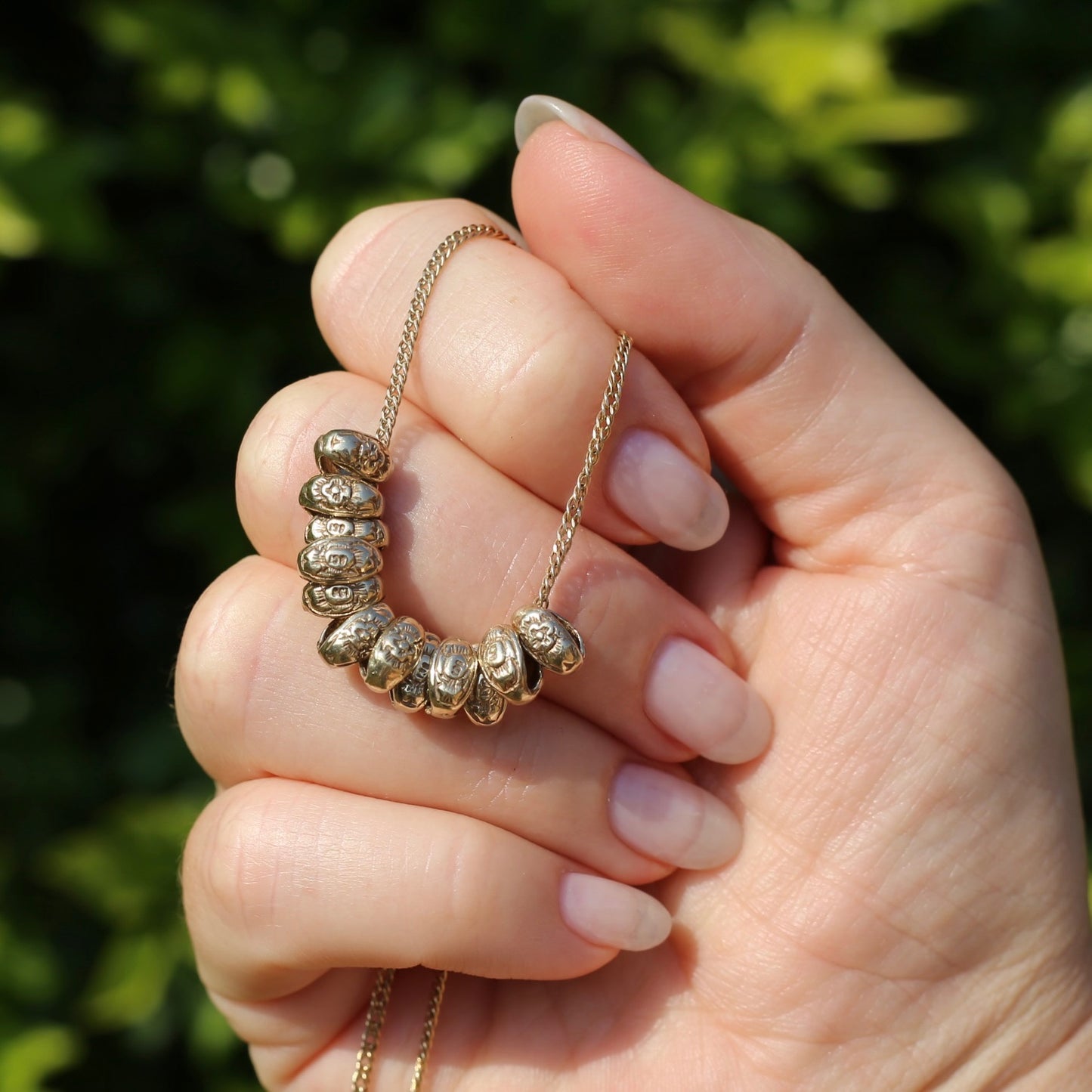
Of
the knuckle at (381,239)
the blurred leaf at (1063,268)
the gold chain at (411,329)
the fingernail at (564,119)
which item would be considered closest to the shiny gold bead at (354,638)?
the gold chain at (411,329)

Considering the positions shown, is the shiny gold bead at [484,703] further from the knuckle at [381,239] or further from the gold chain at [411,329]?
the knuckle at [381,239]

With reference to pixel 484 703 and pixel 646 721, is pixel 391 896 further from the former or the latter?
pixel 646 721

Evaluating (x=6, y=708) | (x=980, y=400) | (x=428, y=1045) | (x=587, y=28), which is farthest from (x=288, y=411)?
(x=980, y=400)

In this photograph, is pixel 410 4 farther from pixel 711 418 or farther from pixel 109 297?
pixel 711 418

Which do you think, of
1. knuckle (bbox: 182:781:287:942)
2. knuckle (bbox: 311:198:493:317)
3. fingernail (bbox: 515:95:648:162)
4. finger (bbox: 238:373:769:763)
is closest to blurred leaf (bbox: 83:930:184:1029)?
knuckle (bbox: 182:781:287:942)

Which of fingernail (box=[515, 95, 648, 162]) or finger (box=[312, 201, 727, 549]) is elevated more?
fingernail (box=[515, 95, 648, 162])

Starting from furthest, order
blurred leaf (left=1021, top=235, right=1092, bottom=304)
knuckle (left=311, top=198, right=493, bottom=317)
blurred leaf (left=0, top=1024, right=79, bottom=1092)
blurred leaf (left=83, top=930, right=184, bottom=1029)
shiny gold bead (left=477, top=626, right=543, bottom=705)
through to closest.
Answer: blurred leaf (left=1021, top=235, right=1092, bottom=304) < blurred leaf (left=83, top=930, right=184, bottom=1029) < blurred leaf (left=0, top=1024, right=79, bottom=1092) < knuckle (left=311, top=198, right=493, bottom=317) < shiny gold bead (left=477, top=626, right=543, bottom=705)

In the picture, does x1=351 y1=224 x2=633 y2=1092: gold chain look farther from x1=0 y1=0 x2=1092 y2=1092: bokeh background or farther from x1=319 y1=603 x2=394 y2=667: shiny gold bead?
x1=0 y1=0 x2=1092 y2=1092: bokeh background
